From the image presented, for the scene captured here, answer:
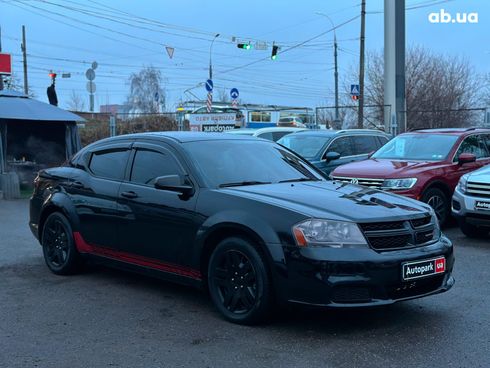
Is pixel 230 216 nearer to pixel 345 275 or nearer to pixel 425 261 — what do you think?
pixel 345 275

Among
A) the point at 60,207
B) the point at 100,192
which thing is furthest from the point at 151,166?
the point at 60,207

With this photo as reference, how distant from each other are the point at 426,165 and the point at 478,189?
140 centimetres

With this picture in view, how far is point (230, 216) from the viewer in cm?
493

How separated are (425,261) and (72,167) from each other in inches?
162

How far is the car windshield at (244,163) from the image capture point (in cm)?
555

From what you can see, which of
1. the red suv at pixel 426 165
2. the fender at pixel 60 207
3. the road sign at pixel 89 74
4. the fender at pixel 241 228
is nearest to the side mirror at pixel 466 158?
the red suv at pixel 426 165

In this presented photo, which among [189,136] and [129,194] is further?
[189,136]

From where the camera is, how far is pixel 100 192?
20.5 feet

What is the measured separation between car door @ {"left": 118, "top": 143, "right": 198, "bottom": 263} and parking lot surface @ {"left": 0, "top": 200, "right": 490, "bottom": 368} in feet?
1.75

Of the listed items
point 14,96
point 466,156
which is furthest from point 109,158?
point 14,96

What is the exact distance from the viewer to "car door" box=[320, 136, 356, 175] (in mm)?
12359

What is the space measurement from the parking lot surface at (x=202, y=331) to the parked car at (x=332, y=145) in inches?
247

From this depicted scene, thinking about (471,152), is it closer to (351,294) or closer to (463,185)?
(463,185)

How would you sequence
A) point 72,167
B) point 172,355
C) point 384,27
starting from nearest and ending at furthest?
point 172,355 → point 72,167 → point 384,27
